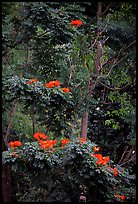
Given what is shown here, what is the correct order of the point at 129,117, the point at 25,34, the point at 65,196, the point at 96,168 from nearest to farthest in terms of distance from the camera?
the point at 96,168, the point at 65,196, the point at 129,117, the point at 25,34

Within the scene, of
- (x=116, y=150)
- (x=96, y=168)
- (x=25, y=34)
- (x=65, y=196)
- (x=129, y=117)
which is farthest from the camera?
(x=116, y=150)

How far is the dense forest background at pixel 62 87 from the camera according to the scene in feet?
7.61

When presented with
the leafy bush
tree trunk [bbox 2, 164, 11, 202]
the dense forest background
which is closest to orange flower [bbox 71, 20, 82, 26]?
the dense forest background

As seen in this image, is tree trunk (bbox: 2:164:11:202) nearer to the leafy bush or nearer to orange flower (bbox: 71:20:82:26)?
the leafy bush

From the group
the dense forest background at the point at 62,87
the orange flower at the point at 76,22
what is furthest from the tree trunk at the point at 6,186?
the orange flower at the point at 76,22

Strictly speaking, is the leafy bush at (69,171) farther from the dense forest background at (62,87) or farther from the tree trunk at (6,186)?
the tree trunk at (6,186)

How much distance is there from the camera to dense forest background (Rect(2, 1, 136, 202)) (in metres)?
2.32

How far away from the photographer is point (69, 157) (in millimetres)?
2225

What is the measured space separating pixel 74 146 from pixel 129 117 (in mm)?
697

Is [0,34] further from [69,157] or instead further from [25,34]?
[69,157]

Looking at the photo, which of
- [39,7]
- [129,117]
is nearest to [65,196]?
[129,117]

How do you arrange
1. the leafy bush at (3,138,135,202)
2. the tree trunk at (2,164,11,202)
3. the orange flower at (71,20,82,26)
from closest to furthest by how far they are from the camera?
the leafy bush at (3,138,135,202), the orange flower at (71,20,82,26), the tree trunk at (2,164,11,202)

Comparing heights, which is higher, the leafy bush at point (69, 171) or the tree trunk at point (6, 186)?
the leafy bush at point (69, 171)

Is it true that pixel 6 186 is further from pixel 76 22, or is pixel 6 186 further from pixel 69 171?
pixel 76 22
